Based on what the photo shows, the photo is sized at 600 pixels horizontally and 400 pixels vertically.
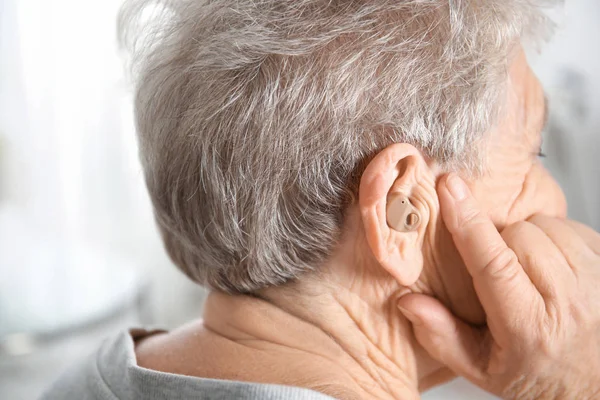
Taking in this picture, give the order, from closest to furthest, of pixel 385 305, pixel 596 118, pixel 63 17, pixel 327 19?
pixel 327 19
pixel 385 305
pixel 596 118
pixel 63 17

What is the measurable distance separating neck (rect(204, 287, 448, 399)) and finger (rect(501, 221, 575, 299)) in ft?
0.65

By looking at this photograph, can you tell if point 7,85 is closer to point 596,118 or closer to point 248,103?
point 248,103

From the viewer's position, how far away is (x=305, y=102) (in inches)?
34.3

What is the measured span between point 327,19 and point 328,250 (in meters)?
0.32

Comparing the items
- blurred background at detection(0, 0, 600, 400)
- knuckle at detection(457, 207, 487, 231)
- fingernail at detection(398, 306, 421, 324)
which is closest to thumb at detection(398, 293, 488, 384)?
fingernail at detection(398, 306, 421, 324)

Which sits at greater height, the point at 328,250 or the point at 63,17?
the point at 63,17

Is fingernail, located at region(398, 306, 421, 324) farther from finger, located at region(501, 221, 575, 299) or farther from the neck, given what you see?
finger, located at region(501, 221, 575, 299)

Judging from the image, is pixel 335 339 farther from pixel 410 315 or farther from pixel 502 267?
pixel 502 267

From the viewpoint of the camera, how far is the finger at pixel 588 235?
0.99 metres

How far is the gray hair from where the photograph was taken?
2.85 feet

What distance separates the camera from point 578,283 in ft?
3.10

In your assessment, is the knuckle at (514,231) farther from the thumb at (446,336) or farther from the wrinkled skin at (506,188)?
the thumb at (446,336)

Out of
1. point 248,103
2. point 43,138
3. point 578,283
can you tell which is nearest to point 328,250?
point 248,103

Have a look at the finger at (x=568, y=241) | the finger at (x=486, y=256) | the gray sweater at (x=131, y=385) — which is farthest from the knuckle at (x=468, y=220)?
the gray sweater at (x=131, y=385)
